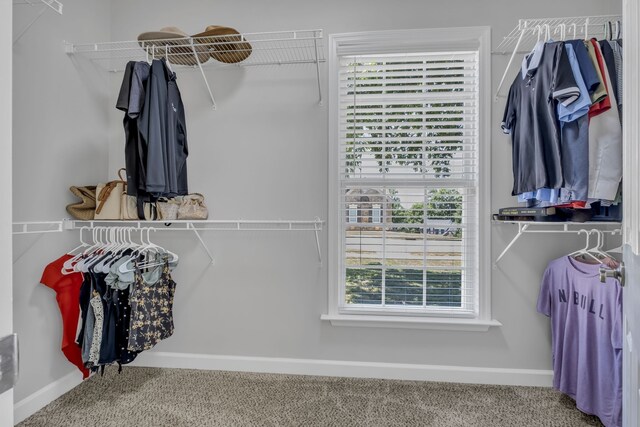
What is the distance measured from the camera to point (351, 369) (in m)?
2.21

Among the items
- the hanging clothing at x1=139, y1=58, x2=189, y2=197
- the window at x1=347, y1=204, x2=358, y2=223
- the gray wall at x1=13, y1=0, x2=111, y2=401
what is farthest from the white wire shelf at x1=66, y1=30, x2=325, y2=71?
the window at x1=347, y1=204, x2=358, y2=223

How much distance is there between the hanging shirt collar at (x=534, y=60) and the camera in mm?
1614

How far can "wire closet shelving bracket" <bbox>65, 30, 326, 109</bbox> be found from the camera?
2.03 m

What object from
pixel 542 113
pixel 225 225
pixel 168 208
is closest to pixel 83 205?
pixel 168 208

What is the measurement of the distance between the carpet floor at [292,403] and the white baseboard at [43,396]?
35 mm

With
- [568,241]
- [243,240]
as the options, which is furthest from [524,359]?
[243,240]

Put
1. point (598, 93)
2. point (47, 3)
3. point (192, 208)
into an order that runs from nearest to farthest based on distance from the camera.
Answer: point (598, 93)
point (47, 3)
point (192, 208)

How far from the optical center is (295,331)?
7.45 ft

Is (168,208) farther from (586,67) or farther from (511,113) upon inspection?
(586,67)

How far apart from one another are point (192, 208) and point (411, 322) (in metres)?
1.52

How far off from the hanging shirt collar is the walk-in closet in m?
0.01

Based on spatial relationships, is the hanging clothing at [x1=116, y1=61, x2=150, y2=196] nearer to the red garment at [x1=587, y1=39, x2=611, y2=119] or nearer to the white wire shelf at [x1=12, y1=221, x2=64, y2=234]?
the white wire shelf at [x1=12, y1=221, x2=64, y2=234]

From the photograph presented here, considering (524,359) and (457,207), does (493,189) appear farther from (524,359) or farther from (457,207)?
(524,359)

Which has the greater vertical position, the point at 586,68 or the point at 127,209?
the point at 586,68
